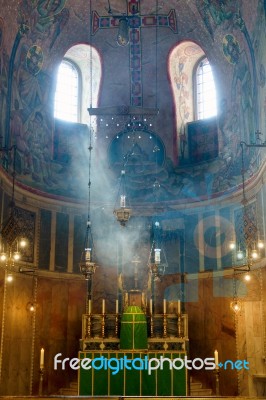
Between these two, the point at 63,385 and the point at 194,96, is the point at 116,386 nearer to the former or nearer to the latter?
the point at 63,385

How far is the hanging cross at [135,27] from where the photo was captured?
19469 mm

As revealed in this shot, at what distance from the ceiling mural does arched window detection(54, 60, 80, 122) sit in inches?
23.8

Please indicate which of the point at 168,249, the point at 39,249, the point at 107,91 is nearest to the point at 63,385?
the point at 39,249

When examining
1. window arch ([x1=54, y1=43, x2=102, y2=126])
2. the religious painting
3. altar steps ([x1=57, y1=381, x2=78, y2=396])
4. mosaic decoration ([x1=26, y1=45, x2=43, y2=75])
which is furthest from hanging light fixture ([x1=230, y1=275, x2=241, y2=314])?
mosaic decoration ([x1=26, y1=45, x2=43, y2=75])

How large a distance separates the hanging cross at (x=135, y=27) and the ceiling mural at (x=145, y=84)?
0.12 ft

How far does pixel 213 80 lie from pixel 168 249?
6701 millimetres

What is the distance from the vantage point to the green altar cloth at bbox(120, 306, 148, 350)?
1543 cm

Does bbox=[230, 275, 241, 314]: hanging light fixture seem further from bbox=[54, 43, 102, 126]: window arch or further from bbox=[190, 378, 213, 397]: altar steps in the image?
bbox=[54, 43, 102, 126]: window arch

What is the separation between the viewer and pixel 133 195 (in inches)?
803

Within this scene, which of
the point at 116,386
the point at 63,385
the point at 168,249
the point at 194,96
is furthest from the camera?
the point at 194,96

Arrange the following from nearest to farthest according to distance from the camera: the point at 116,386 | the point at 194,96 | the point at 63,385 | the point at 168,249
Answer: the point at 116,386 → the point at 63,385 → the point at 168,249 → the point at 194,96

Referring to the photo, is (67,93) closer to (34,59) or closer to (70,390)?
(34,59)

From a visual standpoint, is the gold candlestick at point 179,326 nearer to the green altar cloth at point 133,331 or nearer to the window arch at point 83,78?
the green altar cloth at point 133,331

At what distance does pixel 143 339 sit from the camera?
15484mm
